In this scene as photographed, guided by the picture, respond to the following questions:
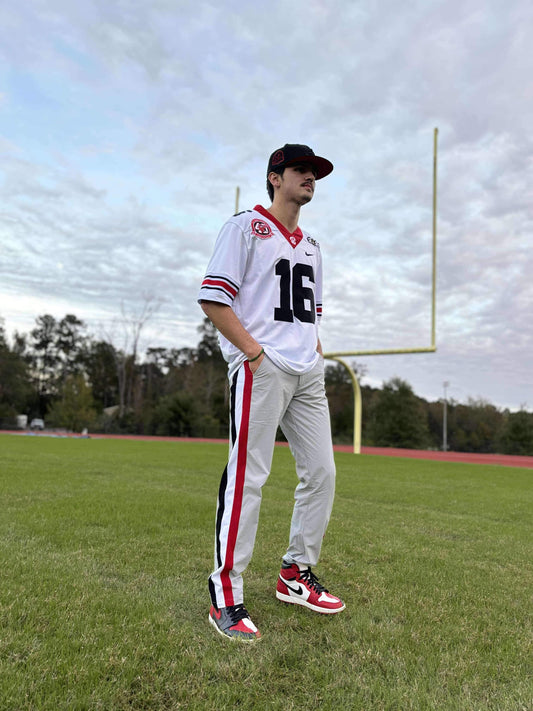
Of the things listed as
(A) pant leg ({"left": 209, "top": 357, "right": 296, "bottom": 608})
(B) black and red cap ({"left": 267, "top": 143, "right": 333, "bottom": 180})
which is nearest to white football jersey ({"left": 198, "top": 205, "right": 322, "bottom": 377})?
(A) pant leg ({"left": 209, "top": 357, "right": 296, "bottom": 608})

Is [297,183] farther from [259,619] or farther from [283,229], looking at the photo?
[259,619]

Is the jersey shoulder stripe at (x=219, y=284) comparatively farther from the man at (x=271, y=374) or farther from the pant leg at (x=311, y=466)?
the pant leg at (x=311, y=466)

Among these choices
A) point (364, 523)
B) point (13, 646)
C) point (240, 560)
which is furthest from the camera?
point (364, 523)

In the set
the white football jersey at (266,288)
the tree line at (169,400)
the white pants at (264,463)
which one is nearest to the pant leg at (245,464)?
the white pants at (264,463)

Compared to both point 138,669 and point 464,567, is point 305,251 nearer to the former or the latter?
point 138,669

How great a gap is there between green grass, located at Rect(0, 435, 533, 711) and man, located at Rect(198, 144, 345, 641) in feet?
0.81

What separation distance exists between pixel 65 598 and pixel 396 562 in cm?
209

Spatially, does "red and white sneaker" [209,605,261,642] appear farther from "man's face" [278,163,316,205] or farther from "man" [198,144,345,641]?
"man's face" [278,163,316,205]

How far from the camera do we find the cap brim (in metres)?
2.66

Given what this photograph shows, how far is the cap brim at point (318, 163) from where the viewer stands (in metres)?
2.66

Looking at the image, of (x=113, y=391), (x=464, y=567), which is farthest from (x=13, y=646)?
(x=113, y=391)

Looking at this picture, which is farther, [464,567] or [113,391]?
[113,391]

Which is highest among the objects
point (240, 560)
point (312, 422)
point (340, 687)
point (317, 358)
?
point (317, 358)

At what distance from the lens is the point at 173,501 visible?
5.57m
